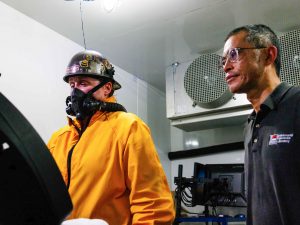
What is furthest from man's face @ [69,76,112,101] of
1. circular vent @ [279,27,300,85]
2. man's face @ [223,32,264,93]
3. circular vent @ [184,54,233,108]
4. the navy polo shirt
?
circular vent @ [279,27,300,85]

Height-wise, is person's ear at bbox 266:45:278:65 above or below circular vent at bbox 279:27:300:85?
below

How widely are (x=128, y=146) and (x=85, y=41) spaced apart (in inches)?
90.7

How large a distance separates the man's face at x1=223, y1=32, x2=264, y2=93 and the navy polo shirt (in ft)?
0.48

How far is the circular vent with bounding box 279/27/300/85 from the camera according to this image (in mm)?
3168

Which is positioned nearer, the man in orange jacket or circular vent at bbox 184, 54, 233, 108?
the man in orange jacket

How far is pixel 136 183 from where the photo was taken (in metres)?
1.56

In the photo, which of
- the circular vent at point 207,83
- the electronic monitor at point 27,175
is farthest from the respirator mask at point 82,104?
the circular vent at point 207,83

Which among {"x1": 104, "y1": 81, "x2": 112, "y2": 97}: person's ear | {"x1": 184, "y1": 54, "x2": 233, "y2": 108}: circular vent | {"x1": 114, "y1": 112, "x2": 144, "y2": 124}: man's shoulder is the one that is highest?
{"x1": 184, "y1": 54, "x2": 233, "y2": 108}: circular vent

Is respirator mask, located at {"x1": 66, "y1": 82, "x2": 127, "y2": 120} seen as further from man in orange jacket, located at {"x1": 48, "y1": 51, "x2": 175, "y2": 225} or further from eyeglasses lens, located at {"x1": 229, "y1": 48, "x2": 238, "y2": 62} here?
eyeglasses lens, located at {"x1": 229, "y1": 48, "x2": 238, "y2": 62}

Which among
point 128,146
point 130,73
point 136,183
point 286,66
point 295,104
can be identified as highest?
point 130,73

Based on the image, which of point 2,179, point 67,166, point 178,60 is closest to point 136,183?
point 67,166

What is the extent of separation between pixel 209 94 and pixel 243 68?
1862 mm

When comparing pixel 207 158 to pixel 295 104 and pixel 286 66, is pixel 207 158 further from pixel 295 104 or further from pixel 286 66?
pixel 295 104

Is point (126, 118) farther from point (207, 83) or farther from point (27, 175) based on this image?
point (207, 83)
